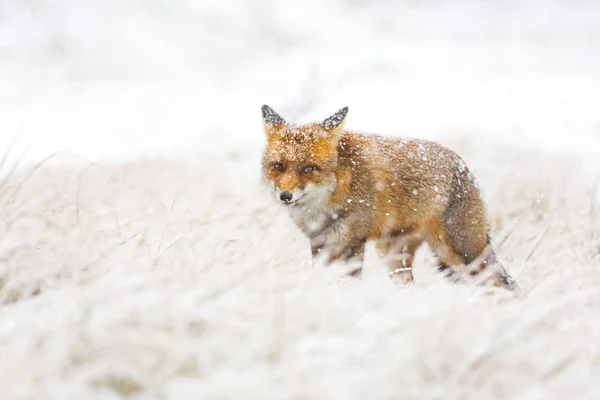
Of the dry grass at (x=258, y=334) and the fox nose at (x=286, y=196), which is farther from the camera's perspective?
the fox nose at (x=286, y=196)

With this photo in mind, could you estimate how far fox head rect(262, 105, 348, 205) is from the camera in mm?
4828

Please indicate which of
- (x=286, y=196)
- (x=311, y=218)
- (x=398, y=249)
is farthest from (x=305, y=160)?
(x=398, y=249)

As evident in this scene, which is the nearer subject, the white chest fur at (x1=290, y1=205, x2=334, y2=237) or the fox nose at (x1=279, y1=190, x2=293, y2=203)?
the fox nose at (x1=279, y1=190, x2=293, y2=203)

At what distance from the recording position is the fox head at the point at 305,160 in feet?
15.8

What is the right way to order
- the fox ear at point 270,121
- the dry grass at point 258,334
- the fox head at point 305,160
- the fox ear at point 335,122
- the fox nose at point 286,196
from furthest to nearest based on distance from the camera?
the fox ear at point 270,121
the fox ear at point 335,122
the fox head at point 305,160
the fox nose at point 286,196
the dry grass at point 258,334

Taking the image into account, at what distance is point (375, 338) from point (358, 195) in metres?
2.83

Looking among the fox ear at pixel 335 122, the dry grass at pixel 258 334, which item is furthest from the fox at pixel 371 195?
the dry grass at pixel 258 334

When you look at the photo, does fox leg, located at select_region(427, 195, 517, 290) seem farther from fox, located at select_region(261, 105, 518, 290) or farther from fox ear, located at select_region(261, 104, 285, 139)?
fox ear, located at select_region(261, 104, 285, 139)

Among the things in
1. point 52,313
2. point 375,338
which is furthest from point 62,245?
point 375,338

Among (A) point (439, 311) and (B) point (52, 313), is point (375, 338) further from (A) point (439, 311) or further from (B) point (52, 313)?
(B) point (52, 313)

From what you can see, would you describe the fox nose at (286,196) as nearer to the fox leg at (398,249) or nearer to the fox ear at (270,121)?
the fox ear at (270,121)

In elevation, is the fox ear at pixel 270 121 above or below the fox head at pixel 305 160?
above

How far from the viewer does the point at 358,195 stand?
16.3 ft

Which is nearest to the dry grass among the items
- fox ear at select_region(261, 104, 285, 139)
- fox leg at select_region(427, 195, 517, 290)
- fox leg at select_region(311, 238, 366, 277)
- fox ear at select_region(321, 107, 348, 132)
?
fox leg at select_region(311, 238, 366, 277)
